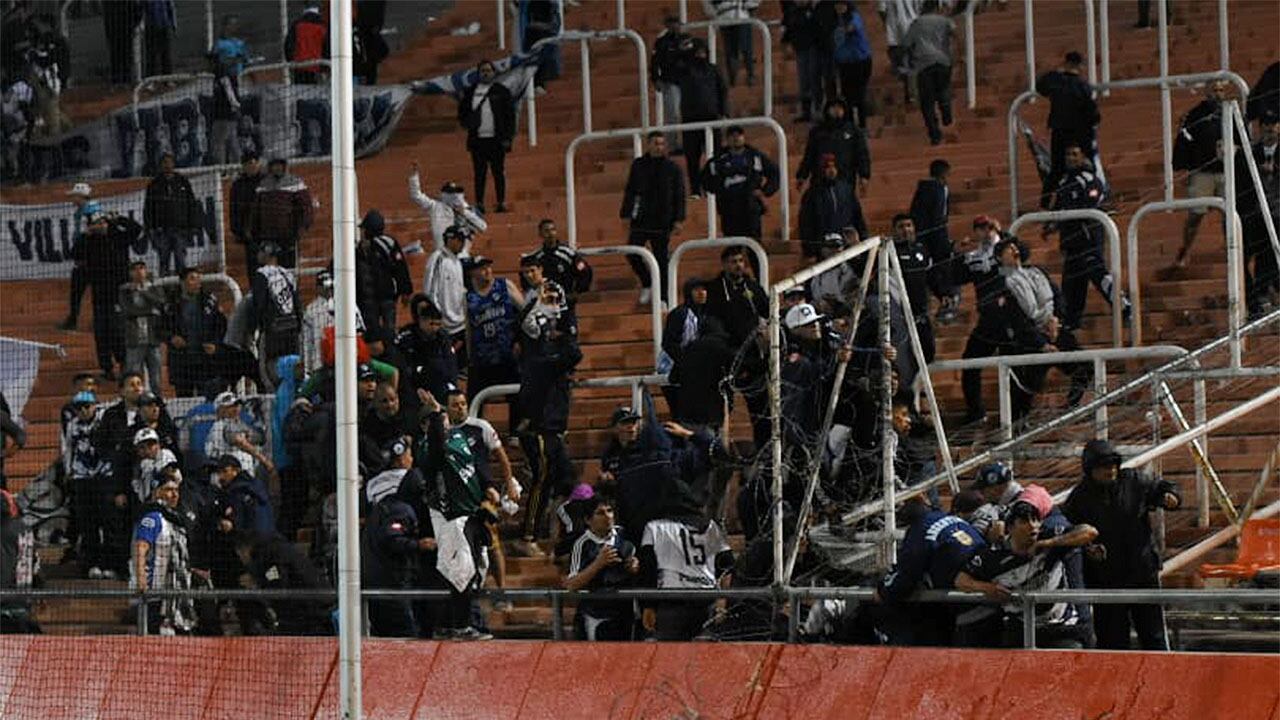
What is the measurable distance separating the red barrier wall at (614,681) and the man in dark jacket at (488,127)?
7622 mm

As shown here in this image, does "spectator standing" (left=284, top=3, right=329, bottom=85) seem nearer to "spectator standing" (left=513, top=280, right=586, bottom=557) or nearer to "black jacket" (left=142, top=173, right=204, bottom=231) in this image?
"black jacket" (left=142, top=173, right=204, bottom=231)

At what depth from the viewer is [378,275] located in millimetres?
21516

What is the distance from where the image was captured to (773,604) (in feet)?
49.8

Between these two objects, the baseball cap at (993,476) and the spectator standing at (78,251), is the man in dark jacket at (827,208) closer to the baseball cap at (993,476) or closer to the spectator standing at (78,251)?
the baseball cap at (993,476)

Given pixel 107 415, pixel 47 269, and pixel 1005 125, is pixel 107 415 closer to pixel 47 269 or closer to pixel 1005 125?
pixel 47 269

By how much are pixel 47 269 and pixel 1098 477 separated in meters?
13.8

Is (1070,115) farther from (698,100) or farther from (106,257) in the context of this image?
(106,257)

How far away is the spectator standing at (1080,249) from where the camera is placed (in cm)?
1941

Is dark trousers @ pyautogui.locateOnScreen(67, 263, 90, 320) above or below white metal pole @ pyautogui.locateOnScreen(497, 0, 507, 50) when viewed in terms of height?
below

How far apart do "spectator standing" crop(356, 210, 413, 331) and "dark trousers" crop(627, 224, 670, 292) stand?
5.87ft

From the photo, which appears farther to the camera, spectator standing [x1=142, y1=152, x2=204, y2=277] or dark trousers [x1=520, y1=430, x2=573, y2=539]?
spectator standing [x1=142, y1=152, x2=204, y2=277]

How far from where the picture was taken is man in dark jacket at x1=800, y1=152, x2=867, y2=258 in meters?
21.1

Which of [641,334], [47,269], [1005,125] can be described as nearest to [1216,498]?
[641,334]

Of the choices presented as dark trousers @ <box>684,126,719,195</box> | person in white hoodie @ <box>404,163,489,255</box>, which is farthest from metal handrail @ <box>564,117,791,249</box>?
person in white hoodie @ <box>404,163,489,255</box>
